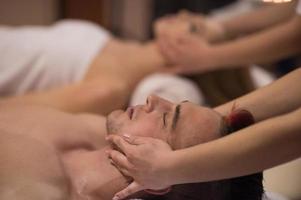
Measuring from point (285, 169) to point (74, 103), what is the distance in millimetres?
635

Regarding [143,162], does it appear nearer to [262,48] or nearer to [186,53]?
[262,48]

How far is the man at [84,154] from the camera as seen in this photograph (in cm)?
88

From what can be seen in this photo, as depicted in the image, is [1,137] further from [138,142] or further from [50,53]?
[50,53]

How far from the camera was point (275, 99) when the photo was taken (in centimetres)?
90

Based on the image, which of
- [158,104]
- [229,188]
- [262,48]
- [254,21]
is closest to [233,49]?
[262,48]

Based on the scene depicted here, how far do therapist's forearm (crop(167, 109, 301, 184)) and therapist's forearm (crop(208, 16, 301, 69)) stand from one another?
18.1 inches

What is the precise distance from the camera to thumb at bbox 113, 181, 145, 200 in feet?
2.76

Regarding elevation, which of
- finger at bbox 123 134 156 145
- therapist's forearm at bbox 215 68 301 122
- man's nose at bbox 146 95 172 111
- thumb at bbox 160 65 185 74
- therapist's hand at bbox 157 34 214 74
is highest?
therapist's forearm at bbox 215 68 301 122

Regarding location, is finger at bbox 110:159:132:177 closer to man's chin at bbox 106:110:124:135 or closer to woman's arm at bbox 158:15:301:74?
man's chin at bbox 106:110:124:135

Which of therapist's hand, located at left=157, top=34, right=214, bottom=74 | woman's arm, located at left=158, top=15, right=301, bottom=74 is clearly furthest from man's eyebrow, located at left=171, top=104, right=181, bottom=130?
therapist's hand, located at left=157, top=34, right=214, bottom=74

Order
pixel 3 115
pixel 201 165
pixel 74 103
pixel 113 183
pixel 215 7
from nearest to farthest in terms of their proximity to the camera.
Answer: pixel 201 165 → pixel 113 183 → pixel 3 115 → pixel 74 103 → pixel 215 7

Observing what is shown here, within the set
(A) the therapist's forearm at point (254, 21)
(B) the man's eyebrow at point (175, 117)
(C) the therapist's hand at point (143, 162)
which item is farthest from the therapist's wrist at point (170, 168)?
(A) the therapist's forearm at point (254, 21)

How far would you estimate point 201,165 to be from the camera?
765mm

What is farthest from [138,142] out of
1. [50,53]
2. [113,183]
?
[50,53]
